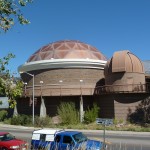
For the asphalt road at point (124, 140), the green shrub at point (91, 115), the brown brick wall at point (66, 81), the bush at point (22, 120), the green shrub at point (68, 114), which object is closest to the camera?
the asphalt road at point (124, 140)

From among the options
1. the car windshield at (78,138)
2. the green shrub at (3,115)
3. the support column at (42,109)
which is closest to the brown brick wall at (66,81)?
the support column at (42,109)

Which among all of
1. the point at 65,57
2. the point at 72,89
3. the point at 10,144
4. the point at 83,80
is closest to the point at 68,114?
the point at 72,89

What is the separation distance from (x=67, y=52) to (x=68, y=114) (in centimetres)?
1430

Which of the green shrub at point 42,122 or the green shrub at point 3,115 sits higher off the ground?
the green shrub at point 3,115

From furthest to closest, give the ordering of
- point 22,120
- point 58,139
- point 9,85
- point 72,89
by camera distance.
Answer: point 72,89, point 22,120, point 58,139, point 9,85

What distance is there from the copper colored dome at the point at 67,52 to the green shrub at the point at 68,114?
37.4 feet

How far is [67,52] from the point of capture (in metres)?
51.7

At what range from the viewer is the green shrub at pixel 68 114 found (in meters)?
40.4

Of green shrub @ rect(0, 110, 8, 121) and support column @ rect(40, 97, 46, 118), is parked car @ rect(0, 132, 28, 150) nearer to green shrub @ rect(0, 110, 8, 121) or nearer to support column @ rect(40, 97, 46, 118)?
support column @ rect(40, 97, 46, 118)

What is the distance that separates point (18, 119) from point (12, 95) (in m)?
38.4

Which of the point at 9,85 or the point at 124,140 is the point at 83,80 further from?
the point at 9,85

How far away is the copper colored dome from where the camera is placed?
5125 centimetres

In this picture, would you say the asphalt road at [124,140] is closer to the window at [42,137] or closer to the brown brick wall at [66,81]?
the window at [42,137]

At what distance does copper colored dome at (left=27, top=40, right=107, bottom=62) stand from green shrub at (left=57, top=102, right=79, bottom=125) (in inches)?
449
